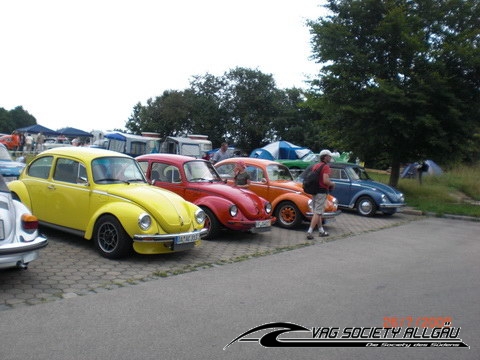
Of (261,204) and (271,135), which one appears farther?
(271,135)

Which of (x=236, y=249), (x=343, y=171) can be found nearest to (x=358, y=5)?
(x=343, y=171)

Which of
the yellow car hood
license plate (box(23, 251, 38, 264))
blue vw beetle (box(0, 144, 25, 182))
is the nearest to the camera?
license plate (box(23, 251, 38, 264))

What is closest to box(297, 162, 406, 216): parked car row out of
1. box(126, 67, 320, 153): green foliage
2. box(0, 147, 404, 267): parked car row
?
box(0, 147, 404, 267): parked car row

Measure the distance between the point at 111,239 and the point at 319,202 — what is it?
467cm

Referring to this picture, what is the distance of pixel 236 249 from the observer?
27.1 ft

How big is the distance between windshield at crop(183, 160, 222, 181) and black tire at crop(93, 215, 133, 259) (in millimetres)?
2730

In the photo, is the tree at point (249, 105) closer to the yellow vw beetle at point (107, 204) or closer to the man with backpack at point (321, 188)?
the man with backpack at point (321, 188)

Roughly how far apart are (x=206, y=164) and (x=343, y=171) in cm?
632

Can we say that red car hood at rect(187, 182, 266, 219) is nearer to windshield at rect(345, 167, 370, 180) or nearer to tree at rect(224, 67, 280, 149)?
windshield at rect(345, 167, 370, 180)

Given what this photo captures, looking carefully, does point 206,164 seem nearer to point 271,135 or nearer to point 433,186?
point 433,186

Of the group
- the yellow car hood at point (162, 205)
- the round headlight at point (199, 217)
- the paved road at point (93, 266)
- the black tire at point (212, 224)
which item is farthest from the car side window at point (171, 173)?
the round headlight at point (199, 217)

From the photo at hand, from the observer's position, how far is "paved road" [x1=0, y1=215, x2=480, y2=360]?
3840 mm

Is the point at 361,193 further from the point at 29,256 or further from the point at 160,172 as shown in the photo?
the point at 29,256

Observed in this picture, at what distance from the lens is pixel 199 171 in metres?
9.69
